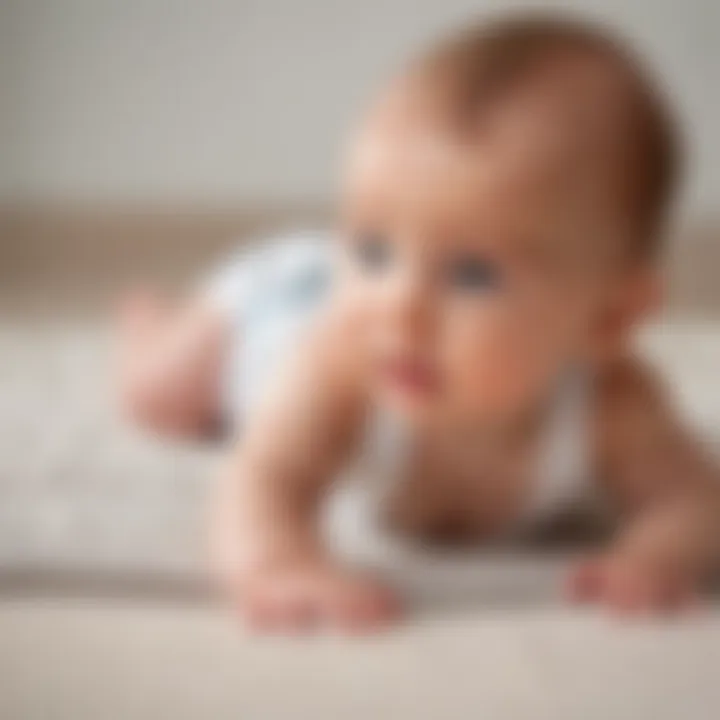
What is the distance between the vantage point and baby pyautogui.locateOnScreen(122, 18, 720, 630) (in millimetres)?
380

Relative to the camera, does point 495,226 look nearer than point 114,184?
Yes

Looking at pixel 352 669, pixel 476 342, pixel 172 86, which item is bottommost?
pixel 352 669

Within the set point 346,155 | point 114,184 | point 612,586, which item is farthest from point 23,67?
point 612,586

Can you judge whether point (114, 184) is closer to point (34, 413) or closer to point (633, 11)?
point (34, 413)

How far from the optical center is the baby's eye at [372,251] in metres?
0.40

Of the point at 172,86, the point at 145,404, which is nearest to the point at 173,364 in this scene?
the point at 145,404

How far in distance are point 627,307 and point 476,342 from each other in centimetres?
6

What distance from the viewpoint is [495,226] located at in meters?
0.38

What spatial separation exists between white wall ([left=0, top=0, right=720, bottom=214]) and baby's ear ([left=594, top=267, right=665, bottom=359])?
Answer: 0.12 meters

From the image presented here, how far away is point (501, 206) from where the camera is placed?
0.38 metres

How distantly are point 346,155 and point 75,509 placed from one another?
0.17m

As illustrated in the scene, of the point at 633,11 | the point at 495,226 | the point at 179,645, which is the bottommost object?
the point at 179,645

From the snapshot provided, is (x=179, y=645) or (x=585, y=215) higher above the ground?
(x=585, y=215)

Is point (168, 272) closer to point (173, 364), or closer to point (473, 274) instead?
point (173, 364)
